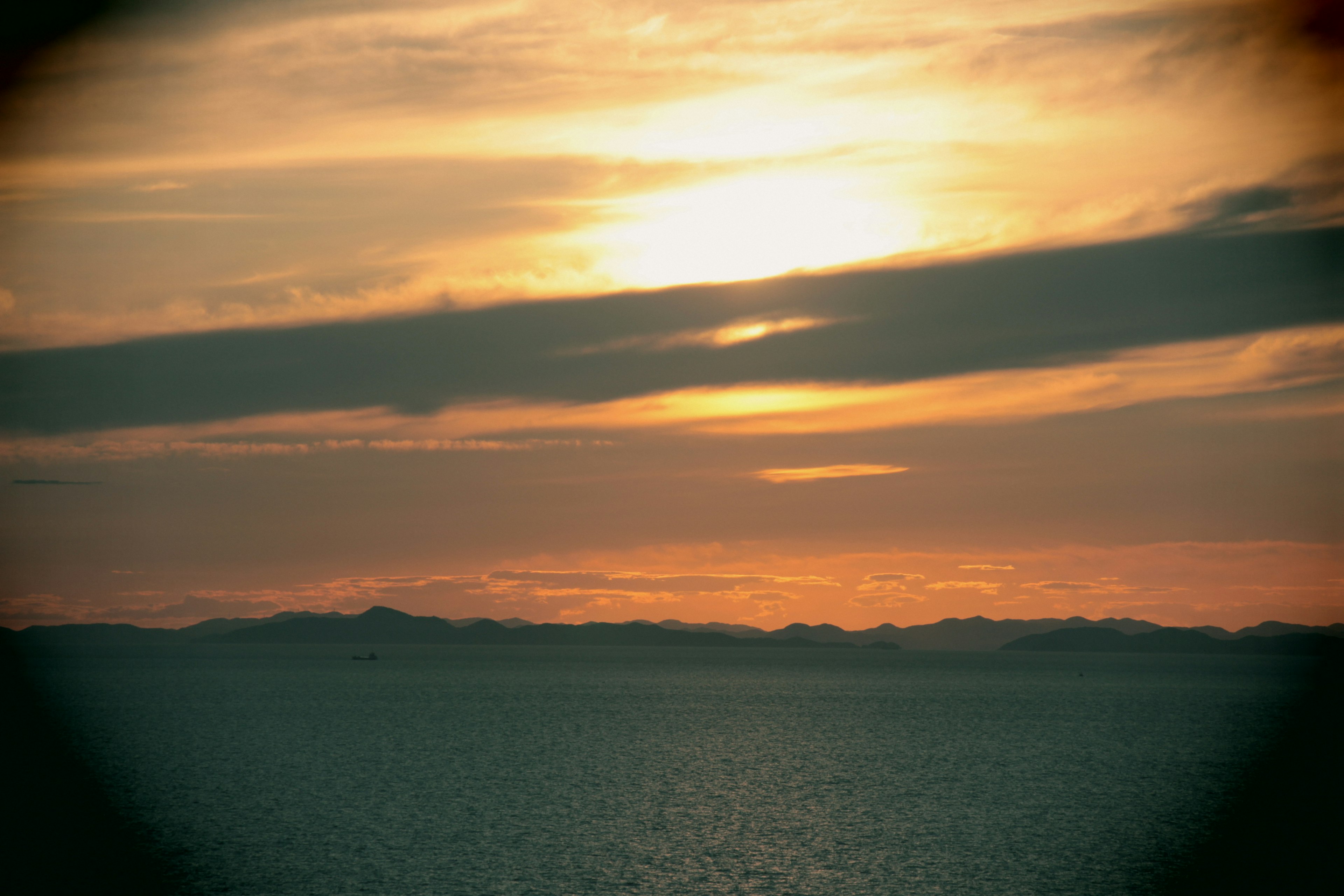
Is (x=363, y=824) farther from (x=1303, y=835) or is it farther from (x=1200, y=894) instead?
(x=1303, y=835)

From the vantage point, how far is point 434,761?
11075 cm

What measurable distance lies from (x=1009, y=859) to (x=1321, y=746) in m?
96.9

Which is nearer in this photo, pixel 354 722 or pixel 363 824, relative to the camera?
pixel 363 824

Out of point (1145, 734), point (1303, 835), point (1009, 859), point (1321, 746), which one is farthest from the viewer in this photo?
point (1145, 734)

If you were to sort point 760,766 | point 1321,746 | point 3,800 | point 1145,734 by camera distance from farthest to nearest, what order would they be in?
point 1145,734 < point 1321,746 < point 760,766 < point 3,800

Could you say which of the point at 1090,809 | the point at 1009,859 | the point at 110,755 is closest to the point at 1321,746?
the point at 1090,809

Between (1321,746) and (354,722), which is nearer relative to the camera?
(1321,746)

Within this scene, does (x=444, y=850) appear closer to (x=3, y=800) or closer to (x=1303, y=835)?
(x=3, y=800)


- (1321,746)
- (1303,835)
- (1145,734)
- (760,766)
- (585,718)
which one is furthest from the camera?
(585,718)

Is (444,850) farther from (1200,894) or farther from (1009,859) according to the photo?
(1200,894)

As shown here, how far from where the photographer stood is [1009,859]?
65.2 m

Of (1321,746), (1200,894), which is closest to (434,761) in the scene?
(1200,894)

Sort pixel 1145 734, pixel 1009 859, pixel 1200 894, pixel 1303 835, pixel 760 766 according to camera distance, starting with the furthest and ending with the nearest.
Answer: pixel 1145 734
pixel 760 766
pixel 1303 835
pixel 1009 859
pixel 1200 894

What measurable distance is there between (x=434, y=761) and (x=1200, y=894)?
7508 centimetres
